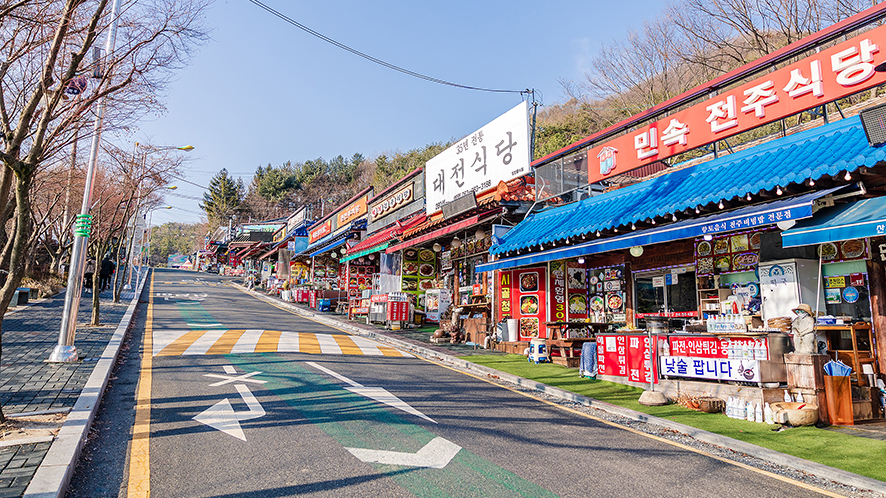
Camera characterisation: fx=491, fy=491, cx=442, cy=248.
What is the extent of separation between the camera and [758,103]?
977 cm

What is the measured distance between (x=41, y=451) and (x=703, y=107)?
12.6 m

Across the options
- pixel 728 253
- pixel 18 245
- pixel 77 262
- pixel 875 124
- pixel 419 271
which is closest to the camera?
pixel 875 124

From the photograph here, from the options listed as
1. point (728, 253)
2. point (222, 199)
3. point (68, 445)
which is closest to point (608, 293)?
point (728, 253)

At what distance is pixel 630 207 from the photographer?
11.1m

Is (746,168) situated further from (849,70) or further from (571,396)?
(571,396)

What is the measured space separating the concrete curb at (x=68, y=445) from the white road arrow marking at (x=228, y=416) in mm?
1203

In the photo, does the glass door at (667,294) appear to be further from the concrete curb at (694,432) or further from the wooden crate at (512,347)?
the concrete curb at (694,432)

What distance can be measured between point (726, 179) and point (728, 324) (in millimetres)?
2932

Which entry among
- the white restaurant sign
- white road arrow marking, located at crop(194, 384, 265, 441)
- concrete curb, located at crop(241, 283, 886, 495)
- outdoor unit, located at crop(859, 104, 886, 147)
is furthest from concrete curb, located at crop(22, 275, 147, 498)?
the white restaurant sign

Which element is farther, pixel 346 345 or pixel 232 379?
pixel 346 345

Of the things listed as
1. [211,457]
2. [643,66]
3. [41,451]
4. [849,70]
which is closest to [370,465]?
[211,457]

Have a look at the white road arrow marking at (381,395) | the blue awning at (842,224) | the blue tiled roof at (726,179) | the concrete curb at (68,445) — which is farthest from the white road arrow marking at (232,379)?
the blue awning at (842,224)

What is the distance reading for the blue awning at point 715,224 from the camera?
7484 mm

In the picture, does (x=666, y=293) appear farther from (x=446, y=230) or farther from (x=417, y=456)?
(x=417, y=456)
